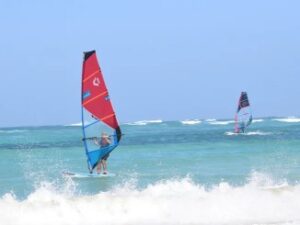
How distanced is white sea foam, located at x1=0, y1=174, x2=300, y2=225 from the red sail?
628 centimetres

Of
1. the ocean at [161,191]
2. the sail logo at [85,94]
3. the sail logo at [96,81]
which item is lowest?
the ocean at [161,191]

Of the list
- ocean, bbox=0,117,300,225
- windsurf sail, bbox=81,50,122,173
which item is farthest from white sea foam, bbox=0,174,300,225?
windsurf sail, bbox=81,50,122,173

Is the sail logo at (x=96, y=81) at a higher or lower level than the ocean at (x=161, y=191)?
higher

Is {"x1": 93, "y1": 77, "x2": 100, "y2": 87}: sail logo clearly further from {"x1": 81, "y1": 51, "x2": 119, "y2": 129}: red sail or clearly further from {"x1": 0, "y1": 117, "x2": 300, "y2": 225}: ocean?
{"x1": 0, "y1": 117, "x2": 300, "y2": 225}: ocean

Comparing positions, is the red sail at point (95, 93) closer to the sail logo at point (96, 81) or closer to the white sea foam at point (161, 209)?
A: the sail logo at point (96, 81)

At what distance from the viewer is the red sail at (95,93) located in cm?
2166

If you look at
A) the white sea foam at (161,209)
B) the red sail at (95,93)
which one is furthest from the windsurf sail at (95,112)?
the white sea foam at (161,209)

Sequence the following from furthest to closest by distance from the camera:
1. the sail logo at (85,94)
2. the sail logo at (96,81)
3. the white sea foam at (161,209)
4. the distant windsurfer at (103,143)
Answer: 1. the distant windsurfer at (103,143)
2. the sail logo at (96,81)
3. the sail logo at (85,94)
4. the white sea foam at (161,209)

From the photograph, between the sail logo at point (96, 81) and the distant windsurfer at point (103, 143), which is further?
the distant windsurfer at point (103, 143)

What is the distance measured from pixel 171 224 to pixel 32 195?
467 centimetres

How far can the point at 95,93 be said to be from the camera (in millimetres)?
22000

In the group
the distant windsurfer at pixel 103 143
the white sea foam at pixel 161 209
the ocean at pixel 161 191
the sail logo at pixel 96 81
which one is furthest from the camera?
the distant windsurfer at pixel 103 143

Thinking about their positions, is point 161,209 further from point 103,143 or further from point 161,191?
point 103,143

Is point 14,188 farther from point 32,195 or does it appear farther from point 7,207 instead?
point 7,207
